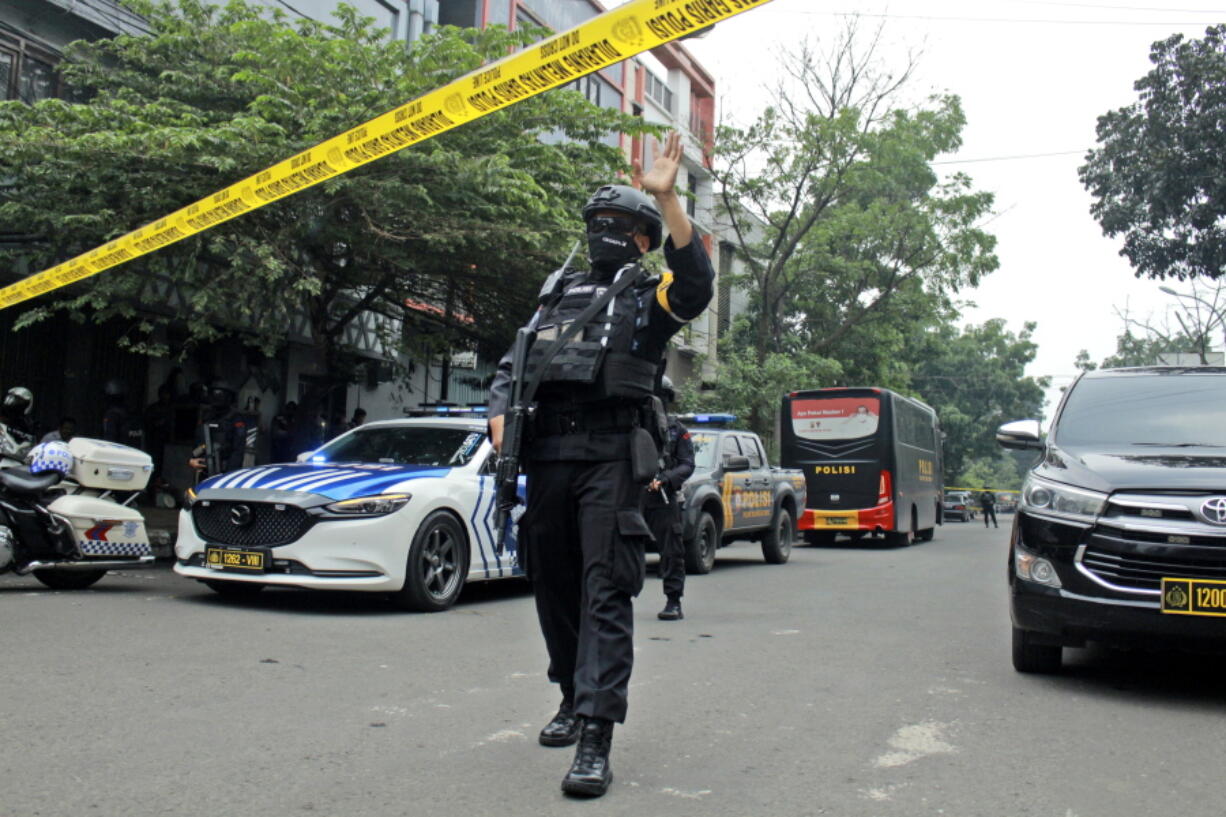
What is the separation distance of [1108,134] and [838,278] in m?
8.87

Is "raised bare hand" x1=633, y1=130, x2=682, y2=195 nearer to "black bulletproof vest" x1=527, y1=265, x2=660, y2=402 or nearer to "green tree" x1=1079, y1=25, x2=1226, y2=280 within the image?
"black bulletproof vest" x1=527, y1=265, x2=660, y2=402

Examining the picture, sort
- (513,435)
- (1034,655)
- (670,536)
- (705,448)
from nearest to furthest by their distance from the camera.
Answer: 1. (513,435)
2. (1034,655)
3. (670,536)
4. (705,448)

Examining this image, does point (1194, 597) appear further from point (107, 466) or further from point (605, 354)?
point (107, 466)

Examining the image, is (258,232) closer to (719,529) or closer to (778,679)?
(719,529)

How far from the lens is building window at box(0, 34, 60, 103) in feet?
43.7

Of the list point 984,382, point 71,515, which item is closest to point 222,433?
point 71,515

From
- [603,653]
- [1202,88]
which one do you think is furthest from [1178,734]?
[1202,88]

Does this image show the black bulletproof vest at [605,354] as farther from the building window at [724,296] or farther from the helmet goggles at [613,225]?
the building window at [724,296]

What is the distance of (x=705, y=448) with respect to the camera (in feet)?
41.4

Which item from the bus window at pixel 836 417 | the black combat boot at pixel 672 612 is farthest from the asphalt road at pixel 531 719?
the bus window at pixel 836 417

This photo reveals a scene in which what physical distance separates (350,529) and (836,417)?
1514 centimetres

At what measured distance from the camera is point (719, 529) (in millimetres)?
12508

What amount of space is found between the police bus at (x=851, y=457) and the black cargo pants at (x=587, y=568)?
17.1m

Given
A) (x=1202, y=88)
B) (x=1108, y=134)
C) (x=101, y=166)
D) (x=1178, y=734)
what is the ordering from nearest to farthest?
(x=1178, y=734), (x=101, y=166), (x=1202, y=88), (x=1108, y=134)
